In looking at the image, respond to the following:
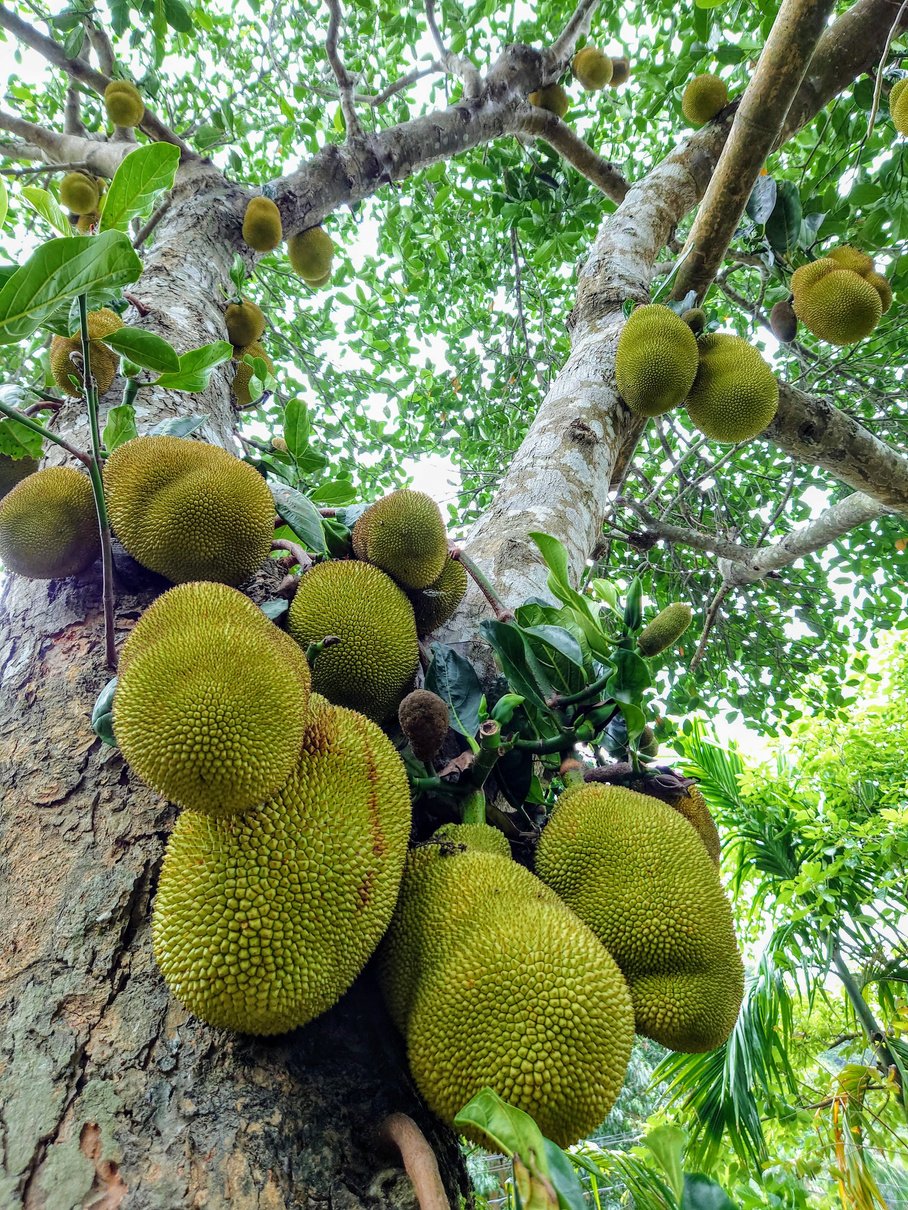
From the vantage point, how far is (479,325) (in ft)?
14.8

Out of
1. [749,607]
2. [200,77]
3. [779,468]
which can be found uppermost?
[200,77]

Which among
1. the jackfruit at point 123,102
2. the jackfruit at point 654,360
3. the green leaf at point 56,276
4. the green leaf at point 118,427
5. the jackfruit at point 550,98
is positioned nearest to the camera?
the green leaf at point 56,276

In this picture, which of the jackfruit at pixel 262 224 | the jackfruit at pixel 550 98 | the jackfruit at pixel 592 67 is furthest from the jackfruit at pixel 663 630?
the jackfruit at pixel 592 67

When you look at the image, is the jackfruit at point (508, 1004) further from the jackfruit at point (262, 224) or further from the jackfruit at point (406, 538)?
the jackfruit at point (262, 224)

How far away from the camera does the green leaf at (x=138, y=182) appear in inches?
29.7

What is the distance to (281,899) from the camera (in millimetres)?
557

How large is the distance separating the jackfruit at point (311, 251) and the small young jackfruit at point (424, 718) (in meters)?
2.04

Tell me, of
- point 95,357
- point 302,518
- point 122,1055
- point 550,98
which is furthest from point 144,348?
point 550,98

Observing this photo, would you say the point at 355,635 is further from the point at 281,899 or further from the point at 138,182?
the point at 138,182

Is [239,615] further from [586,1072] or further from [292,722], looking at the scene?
[586,1072]

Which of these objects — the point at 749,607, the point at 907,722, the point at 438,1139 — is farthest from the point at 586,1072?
the point at 907,722

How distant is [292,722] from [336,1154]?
32cm

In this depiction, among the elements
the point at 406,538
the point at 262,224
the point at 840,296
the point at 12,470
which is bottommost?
the point at 12,470

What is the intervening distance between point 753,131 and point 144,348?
1301 millimetres
